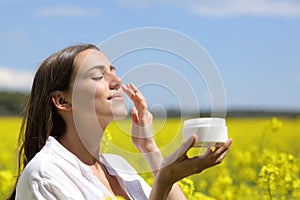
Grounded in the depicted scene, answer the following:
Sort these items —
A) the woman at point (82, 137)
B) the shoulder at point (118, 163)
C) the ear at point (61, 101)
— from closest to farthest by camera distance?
the woman at point (82, 137) → the ear at point (61, 101) → the shoulder at point (118, 163)

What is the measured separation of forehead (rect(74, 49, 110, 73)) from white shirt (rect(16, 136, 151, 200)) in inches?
10.4

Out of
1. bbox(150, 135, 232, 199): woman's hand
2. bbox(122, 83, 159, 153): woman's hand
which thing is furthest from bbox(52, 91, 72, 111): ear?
bbox(150, 135, 232, 199): woman's hand

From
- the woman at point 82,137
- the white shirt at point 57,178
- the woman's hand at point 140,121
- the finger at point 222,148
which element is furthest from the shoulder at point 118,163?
the finger at point 222,148

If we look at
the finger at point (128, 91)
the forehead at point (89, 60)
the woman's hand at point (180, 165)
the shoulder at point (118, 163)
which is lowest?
the shoulder at point (118, 163)

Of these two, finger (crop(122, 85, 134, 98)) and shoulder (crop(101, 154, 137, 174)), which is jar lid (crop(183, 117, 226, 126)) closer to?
finger (crop(122, 85, 134, 98))

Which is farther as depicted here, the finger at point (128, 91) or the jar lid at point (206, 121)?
the finger at point (128, 91)

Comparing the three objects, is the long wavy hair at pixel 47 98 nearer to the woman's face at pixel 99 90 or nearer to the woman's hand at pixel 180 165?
the woman's face at pixel 99 90

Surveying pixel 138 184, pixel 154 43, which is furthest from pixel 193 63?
pixel 138 184

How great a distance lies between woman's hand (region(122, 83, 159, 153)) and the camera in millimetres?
2410

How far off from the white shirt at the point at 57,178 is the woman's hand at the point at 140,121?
0.22 metres

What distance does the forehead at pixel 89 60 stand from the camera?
7.82 feet

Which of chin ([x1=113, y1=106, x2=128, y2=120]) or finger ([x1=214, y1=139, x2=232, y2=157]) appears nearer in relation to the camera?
finger ([x1=214, y1=139, x2=232, y2=157])

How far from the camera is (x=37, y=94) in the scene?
257 cm

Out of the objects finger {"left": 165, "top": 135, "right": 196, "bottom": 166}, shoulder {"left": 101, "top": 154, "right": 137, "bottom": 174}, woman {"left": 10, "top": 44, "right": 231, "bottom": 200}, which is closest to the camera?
finger {"left": 165, "top": 135, "right": 196, "bottom": 166}
